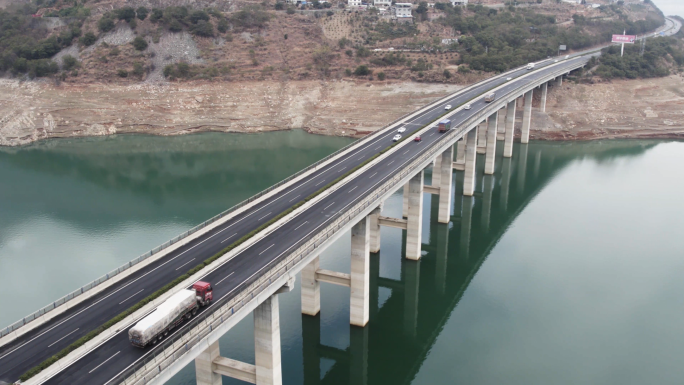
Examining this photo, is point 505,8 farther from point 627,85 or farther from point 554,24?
point 627,85

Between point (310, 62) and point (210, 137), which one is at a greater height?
point (310, 62)

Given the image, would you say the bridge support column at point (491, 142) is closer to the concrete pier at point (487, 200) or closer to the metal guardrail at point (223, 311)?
the concrete pier at point (487, 200)

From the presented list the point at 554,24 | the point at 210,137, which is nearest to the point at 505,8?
the point at 554,24

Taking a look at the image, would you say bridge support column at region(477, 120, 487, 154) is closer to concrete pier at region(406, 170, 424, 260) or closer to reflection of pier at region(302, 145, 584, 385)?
reflection of pier at region(302, 145, 584, 385)

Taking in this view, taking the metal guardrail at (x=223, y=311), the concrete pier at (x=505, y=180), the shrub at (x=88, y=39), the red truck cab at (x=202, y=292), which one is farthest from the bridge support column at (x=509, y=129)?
the shrub at (x=88, y=39)

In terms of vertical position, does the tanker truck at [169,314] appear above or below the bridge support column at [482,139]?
above
